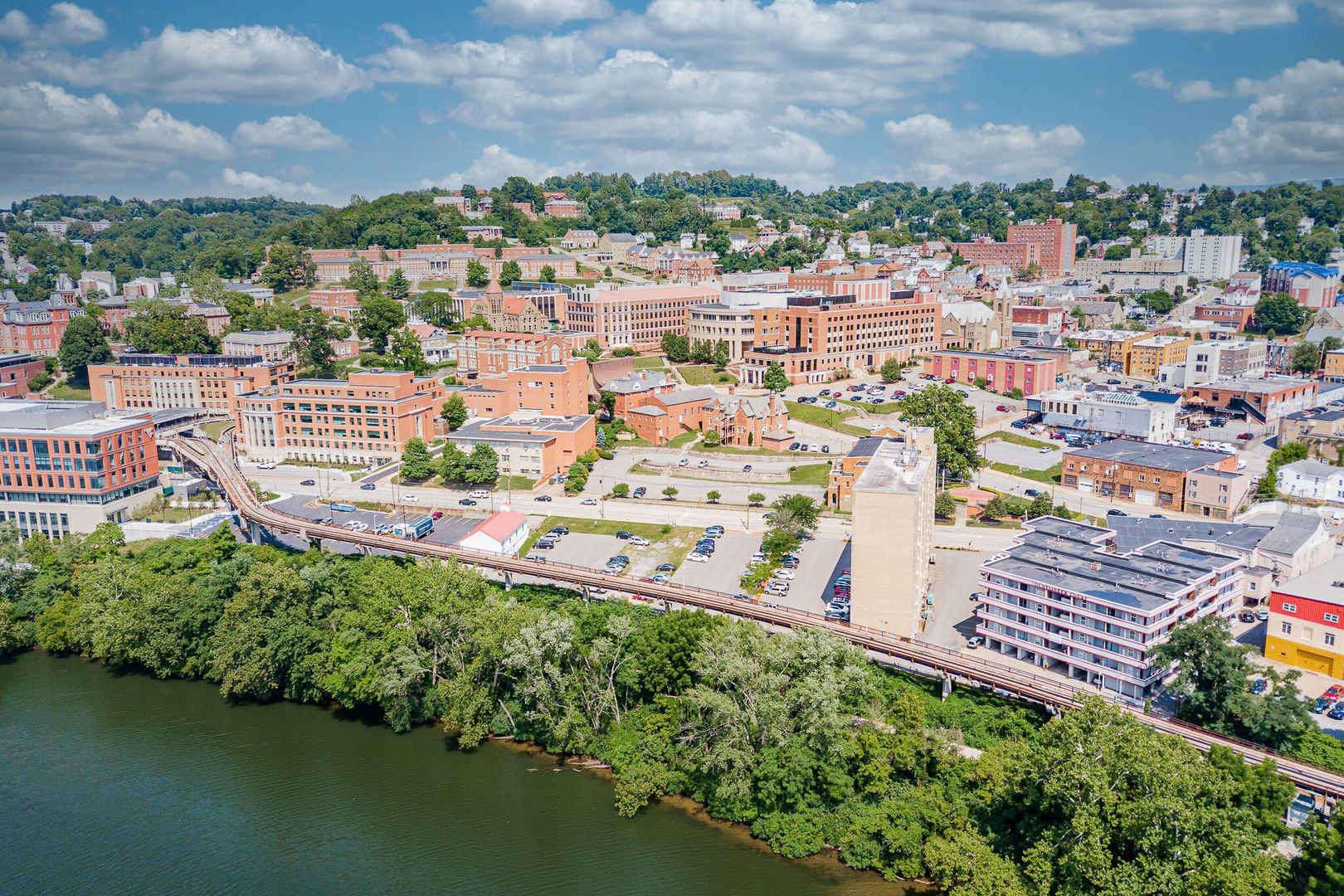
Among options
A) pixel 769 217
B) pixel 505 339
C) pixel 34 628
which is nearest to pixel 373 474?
pixel 505 339

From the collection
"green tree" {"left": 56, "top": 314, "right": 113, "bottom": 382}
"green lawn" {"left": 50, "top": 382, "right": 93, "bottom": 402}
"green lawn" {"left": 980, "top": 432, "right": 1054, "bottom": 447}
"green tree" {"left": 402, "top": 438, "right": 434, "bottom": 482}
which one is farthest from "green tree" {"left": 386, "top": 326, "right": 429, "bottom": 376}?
"green lawn" {"left": 980, "top": 432, "right": 1054, "bottom": 447}

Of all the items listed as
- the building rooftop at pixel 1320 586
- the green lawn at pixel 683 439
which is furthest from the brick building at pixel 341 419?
the building rooftop at pixel 1320 586

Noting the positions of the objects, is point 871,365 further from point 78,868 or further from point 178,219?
point 178,219

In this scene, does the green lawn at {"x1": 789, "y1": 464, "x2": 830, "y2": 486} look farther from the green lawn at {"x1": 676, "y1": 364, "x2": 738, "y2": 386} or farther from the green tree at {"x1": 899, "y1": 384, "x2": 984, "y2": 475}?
the green lawn at {"x1": 676, "y1": 364, "x2": 738, "y2": 386}

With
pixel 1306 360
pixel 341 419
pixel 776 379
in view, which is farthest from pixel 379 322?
pixel 1306 360

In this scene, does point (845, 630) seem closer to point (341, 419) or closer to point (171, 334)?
point (341, 419)
